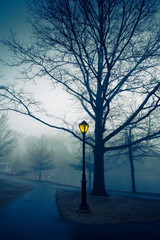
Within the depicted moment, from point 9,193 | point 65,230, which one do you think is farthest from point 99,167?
point 65,230

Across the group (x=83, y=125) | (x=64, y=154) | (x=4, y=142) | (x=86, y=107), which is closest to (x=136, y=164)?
(x=64, y=154)

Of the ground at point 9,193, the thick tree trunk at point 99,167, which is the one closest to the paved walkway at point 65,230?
the ground at point 9,193

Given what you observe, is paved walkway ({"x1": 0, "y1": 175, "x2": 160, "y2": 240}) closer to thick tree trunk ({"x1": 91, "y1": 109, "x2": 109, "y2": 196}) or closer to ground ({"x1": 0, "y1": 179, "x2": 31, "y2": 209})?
ground ({"x1": 0, "y1": 179, "x2": 31, "y2": 209})

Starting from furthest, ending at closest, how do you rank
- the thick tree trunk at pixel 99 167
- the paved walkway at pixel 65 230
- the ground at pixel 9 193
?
the thick tree trunk at pixel 99 167
the ground at pixel 9 193
the paved walkway at pixel 65 230

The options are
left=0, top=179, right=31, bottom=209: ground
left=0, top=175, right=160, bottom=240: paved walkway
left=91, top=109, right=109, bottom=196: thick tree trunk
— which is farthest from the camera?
left=91, top=109, right=109, bottom=196: thick tree trunk

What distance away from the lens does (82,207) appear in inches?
247

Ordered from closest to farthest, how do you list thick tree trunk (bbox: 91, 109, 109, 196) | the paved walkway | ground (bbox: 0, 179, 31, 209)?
1. the paved walkway
2. ground (bbox: 0, 179, 31, 209)
3. thick tree trunk (bbox: 91, 109, 109, 196)

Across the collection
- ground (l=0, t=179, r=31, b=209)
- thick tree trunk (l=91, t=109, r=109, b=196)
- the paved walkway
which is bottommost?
ground (l=0, t=179, r=31, b=209)

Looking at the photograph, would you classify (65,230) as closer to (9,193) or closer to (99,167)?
(99,167)

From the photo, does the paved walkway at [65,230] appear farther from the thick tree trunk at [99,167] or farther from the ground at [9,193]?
the thick tree trunk at [99,167]

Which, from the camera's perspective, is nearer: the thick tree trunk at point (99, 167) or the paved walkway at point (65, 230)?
the paved walkway at point (65, 230)

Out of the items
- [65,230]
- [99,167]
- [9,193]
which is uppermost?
[99,167]

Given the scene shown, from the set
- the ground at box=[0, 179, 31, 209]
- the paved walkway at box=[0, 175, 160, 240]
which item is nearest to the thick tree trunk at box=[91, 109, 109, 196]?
the ground at box=[0, 179, 31, 209]

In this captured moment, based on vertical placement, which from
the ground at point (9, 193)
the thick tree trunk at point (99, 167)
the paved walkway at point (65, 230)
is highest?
the thick tree trunk at point (99, 167)
